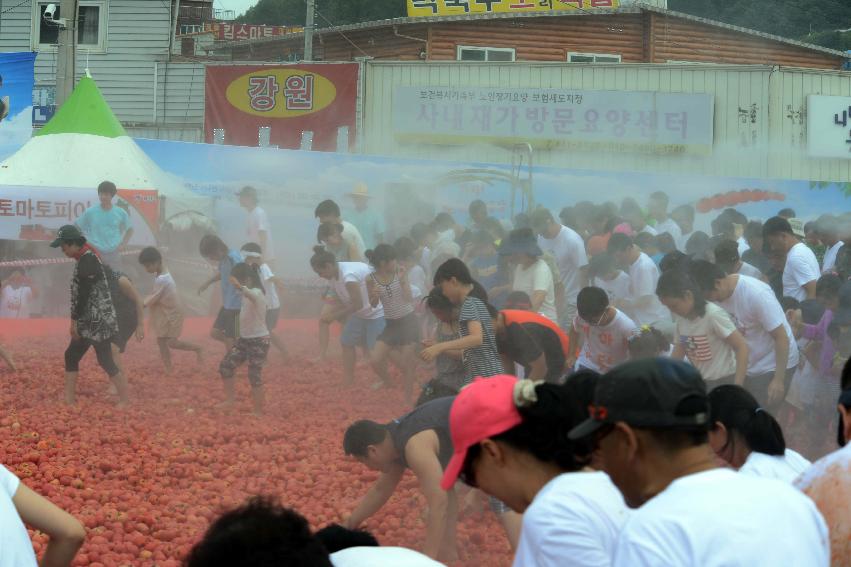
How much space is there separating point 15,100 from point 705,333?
16.9 m

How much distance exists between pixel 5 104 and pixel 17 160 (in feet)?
12.8

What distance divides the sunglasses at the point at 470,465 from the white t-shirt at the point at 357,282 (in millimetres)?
8227

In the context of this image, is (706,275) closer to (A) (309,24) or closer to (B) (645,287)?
(B) (645,287)

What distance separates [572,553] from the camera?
8.42ft

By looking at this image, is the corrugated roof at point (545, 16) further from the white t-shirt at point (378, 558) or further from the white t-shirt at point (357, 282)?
the white t-shirt at point (378, 558)

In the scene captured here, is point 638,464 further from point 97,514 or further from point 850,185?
point 850,185

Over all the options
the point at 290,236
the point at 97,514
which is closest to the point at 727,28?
Result: the point at 290,236

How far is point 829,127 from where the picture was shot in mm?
20266

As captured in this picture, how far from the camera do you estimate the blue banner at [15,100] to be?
20891mm

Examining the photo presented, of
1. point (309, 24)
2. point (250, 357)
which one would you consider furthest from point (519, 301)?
point (309, 24)

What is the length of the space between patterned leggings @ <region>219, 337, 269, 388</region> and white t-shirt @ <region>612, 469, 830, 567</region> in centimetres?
791

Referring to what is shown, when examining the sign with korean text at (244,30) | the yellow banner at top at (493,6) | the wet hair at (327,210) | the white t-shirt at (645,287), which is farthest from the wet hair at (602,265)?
the sign with korean text at (244,30)

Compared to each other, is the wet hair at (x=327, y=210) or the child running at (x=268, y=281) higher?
the wet hair at (x=327, y=210)

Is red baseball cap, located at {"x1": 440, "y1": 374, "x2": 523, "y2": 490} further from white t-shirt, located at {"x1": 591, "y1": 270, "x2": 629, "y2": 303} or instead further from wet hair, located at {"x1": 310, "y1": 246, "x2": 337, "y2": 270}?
wet hair, located at {"x1": 310, "y1": 246, "x2": 337, "y2": 270}
